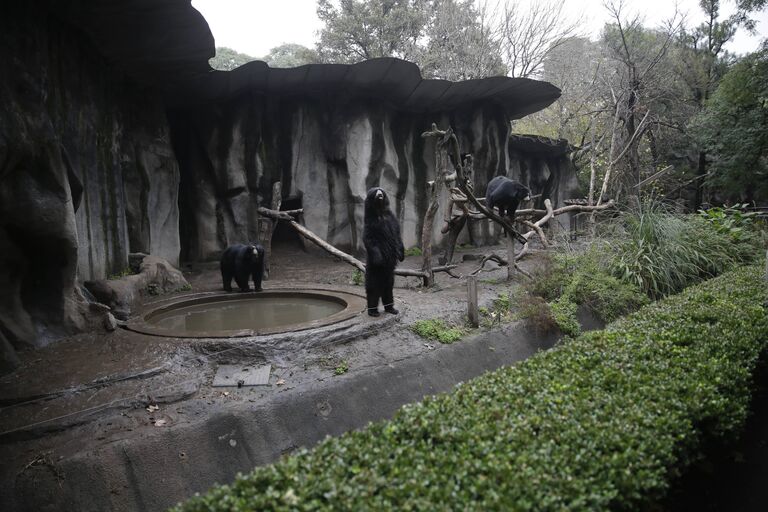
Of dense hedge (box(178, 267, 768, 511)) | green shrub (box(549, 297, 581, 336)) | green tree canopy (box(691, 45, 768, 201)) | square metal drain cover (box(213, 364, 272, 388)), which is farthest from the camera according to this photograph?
green tree canopy (box(691, 45, 768, 201))

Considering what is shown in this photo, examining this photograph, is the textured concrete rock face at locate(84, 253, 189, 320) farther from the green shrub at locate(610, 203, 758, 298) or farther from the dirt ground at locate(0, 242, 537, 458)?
the green shrub at locate(610, 203, 758, 298)

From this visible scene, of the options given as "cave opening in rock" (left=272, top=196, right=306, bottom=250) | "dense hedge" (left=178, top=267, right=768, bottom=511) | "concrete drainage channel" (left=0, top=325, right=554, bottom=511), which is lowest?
"concrete drainage channel" (left=0, top=325, right=554, bottom=511)

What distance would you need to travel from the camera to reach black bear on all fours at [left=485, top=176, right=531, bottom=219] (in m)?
8.03

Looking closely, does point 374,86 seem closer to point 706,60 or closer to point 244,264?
point 244,264

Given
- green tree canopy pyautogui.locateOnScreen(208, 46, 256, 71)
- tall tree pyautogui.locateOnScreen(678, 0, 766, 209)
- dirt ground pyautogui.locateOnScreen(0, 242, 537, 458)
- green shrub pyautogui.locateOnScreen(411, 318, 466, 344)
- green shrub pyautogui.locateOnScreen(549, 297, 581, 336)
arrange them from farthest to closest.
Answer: green tree canopy pyautogui.locateOnScreen(208, 46, 256, 71) → tall tree pyautogui.locateOnScreen(678, 0, 766, 209) → green shrub pyautogui.locateOnScreen(549, 297, 581, 336) → green shrub pyautogui.locateOnScreen(411, 318, 466, 344) → dirt ground pyautogui.locateOnScreen(0, 242, 537, 458)

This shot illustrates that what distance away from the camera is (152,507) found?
3.07 meters

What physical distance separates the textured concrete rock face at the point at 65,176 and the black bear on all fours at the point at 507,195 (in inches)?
250

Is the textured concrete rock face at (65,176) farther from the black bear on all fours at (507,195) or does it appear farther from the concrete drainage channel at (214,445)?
the black bear on all fours at (507,195)

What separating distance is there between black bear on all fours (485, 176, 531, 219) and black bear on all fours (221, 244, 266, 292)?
167 inches

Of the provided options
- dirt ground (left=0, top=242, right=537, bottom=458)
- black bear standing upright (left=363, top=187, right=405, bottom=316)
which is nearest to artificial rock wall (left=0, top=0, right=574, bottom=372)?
dirt ground (left=0, top=242, right=537, bottom=458)

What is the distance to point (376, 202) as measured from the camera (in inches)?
203

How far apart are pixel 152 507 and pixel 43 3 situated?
592 centimetres

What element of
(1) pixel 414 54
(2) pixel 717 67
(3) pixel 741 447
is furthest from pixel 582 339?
(2) pixel 717 67

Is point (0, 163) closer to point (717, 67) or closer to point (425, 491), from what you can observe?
point (425, 491)
